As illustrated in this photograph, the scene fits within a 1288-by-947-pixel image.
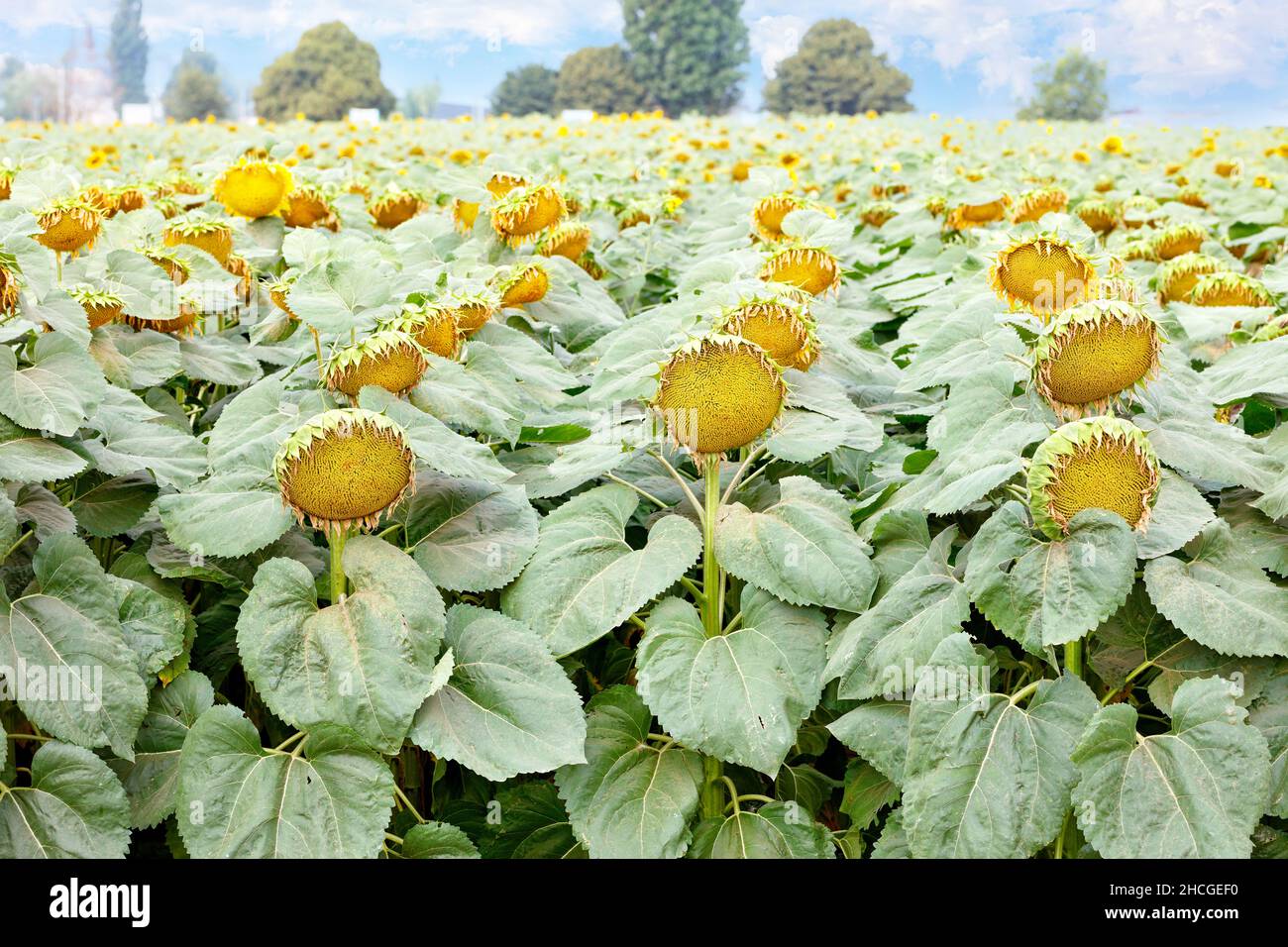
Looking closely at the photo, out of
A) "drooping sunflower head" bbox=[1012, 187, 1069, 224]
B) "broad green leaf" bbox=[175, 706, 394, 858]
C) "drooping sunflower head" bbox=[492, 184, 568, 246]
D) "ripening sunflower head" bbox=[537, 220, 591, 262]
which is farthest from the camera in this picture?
"drooping sunflower head" bbox=[1012, 187, 1069, 224]

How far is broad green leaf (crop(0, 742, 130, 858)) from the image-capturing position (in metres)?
1.74

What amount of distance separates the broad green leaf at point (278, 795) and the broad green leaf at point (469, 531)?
0.35 m

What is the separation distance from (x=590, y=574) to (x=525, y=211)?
3.74 ft

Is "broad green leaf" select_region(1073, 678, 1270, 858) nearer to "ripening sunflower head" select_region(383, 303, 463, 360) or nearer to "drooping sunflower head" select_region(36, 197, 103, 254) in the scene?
"ripening sunflower head" select_region(383, 303, 463, 360)

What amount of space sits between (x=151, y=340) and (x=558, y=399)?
37.1 inches

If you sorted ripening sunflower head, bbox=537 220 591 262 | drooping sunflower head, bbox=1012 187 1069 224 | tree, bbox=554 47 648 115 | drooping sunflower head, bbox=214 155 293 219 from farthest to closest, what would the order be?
tree, bbox=554 47 648 115 → drooping sunflower head, bbox=1012 187 1069 224 → drooping sunflower head, bbox=214 155 293 219 → ripening sunflower head, bbox=537 220 591 262

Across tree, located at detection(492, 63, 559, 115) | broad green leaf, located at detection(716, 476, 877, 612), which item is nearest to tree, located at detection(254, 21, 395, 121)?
tree, located at detection(492, 63, 559, 115)

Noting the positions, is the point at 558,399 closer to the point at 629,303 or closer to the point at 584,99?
the point at 629,303

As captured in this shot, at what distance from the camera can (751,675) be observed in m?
1.84

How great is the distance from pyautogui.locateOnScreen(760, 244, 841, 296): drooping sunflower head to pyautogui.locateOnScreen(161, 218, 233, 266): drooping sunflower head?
4.59 ft

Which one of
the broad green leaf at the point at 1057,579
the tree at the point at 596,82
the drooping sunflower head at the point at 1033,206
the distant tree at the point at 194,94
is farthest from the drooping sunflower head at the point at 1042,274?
the tree at the point at 596,82

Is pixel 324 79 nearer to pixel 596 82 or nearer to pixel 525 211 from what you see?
pixel 596 82

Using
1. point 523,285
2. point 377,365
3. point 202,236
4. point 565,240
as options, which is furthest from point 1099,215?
point 377,365
